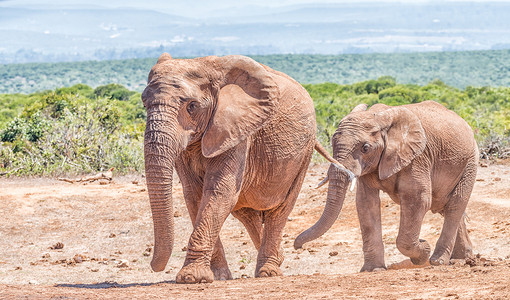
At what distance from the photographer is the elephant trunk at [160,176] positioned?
562 cm

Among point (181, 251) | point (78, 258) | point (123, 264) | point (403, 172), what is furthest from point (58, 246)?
point (403, 172)

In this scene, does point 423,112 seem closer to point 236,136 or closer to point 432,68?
point 236,136

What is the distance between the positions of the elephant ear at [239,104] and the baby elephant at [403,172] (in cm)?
142

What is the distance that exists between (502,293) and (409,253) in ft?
9.30

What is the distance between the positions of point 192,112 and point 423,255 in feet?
10.8

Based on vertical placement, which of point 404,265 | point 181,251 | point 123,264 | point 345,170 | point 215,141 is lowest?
point 181,251

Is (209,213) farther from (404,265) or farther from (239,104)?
(404,265)

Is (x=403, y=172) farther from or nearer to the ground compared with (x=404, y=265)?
farther from the ground

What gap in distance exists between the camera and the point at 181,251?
10.0 m

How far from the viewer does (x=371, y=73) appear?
116000mm

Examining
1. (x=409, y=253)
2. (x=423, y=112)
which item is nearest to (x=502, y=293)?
(x=409, y=253)

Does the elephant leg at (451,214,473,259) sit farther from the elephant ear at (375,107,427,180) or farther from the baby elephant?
the elephant ear at (375,107,427,180)

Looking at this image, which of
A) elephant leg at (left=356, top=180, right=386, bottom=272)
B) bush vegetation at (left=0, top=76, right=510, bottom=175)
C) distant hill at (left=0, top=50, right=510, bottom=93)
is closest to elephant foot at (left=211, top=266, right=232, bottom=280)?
elephant leg at (left=356, top=180, right=386, bottom=272)

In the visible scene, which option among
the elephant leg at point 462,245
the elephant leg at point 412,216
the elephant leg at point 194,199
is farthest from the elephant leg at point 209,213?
the elephant leg at point 462,245
